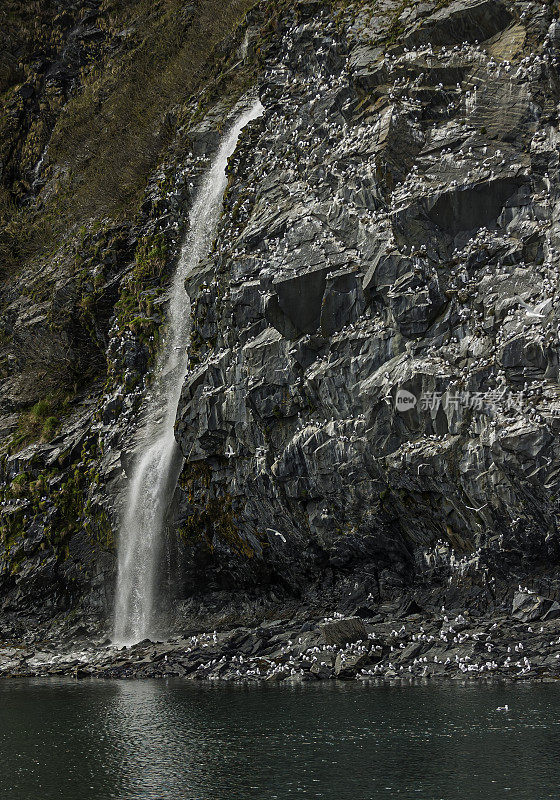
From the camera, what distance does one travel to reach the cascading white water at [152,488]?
100 feet

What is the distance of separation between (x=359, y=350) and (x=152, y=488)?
35.8ft

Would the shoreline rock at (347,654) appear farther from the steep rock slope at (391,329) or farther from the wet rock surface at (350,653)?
the steep rock slope at (391,329)

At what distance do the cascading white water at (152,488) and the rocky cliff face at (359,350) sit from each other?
2.58ft

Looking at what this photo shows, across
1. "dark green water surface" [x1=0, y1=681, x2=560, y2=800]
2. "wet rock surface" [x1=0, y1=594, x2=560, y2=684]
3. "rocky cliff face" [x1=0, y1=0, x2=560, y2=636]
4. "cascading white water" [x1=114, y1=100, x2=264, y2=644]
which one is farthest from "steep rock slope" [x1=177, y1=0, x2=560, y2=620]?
"dark green water surface" [x1=0, y1=681, x2=560, y2=800]

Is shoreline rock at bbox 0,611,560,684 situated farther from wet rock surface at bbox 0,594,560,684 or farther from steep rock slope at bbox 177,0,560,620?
steep rock slope at bbox 177,0,560,620

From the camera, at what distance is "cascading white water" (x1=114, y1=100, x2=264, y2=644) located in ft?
100

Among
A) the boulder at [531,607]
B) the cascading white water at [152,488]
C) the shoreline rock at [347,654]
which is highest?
the cascading white water at [152,488]

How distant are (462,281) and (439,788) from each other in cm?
1626

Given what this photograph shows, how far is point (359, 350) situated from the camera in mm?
25312

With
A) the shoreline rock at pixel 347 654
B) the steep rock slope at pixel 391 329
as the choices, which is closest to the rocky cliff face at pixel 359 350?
the steep rock slope at pixel 391 329

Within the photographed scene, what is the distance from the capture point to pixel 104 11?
5956cm

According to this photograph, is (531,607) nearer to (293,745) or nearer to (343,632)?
(343,632)

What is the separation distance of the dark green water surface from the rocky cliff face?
6.66 meters

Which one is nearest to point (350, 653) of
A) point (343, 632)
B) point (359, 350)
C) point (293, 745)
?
point (343, 632)
